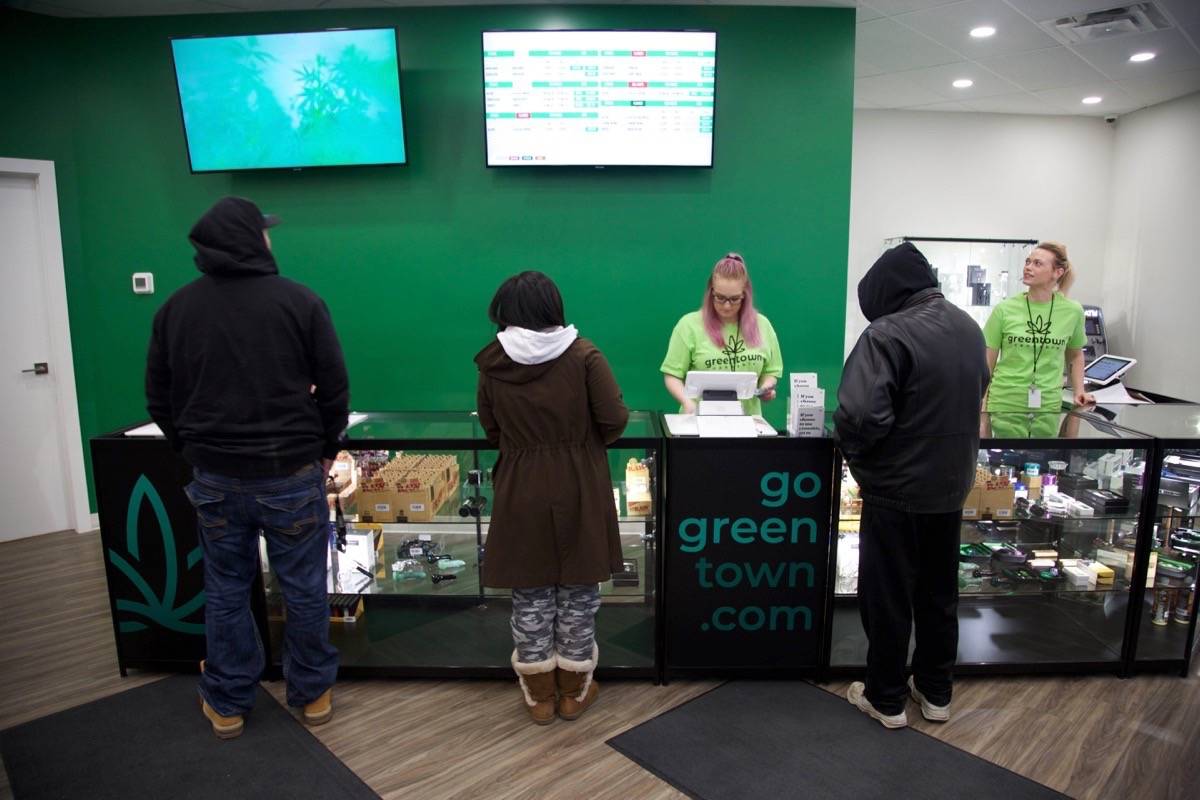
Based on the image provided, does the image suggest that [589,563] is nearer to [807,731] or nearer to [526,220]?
[807,731]

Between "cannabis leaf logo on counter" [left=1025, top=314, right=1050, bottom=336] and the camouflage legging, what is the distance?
2521mm

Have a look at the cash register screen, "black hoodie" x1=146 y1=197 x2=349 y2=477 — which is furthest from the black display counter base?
the cash register screen

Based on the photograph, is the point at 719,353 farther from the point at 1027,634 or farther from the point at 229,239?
the point at 229,239

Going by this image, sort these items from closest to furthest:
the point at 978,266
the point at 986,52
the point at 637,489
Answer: the point at 637,489 → the point at 986,52 → the point at 978,266

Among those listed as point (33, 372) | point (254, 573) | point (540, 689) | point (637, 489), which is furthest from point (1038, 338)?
point (33, 372)

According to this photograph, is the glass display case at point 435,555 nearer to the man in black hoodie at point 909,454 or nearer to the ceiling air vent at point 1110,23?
the man in black hoodie at point 909,454

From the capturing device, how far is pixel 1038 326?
351 centimetres

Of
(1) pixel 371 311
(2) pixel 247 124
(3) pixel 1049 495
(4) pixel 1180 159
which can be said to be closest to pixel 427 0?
(2) pixel 247 124

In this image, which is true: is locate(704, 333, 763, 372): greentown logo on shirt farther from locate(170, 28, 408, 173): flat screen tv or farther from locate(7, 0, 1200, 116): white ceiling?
locate(170, 28, 408, 173): flat screen tv

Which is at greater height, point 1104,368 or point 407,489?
point 1104,368

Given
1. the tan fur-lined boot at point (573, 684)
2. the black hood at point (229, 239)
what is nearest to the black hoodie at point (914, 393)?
the tan fur-lined boot at point (573, 684)

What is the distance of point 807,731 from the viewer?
2.52 metres

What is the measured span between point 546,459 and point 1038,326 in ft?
8.61

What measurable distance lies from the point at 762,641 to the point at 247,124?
3720mm
